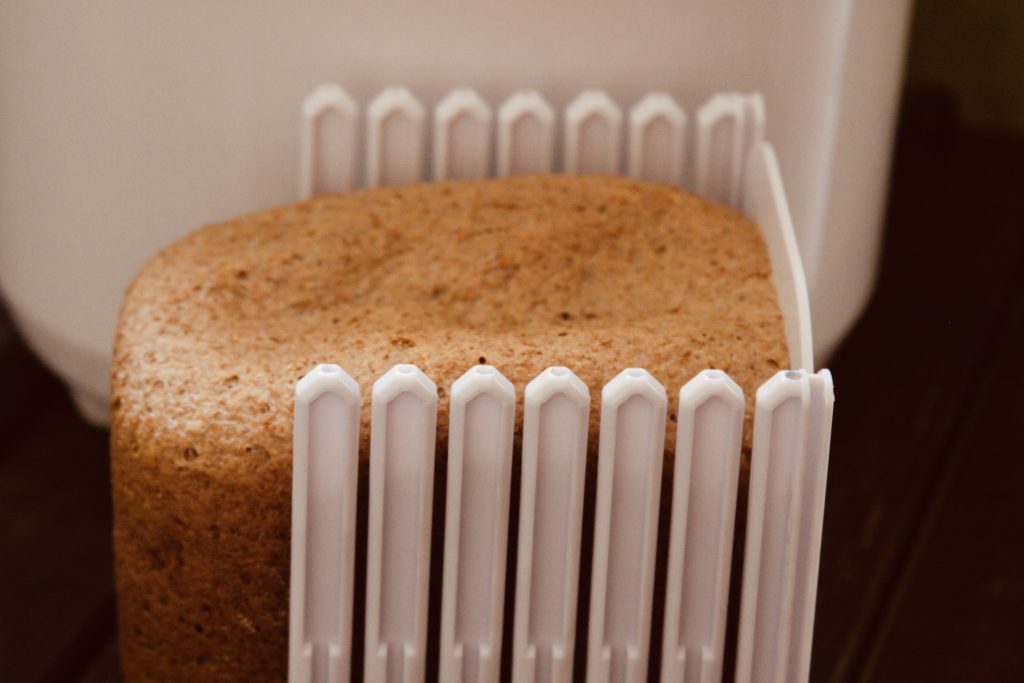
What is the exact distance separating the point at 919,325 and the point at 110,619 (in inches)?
41.8

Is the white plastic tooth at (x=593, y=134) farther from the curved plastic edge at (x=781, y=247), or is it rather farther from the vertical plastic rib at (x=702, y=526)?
the vertical plastic rib at (x=702, y=526)

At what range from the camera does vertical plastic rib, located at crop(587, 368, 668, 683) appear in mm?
946

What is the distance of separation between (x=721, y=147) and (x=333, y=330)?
1.40 ft

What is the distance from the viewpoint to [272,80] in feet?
4.42

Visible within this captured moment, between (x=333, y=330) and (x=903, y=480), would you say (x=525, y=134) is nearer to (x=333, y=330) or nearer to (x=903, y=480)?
(x=333, y=330)

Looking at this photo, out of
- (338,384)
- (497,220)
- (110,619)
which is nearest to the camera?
(338,384)

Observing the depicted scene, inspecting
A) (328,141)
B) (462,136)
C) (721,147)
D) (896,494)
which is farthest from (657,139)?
(896,494)

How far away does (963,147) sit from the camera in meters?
2.33

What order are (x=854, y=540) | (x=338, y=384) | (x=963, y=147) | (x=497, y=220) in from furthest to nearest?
(x=963, y=147)
(x=854, y=540)
(x=497, y=220)
(x=338, y=384)

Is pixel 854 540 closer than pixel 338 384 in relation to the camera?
No

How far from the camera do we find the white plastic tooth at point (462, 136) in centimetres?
132

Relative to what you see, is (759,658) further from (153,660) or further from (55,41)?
(55,41)

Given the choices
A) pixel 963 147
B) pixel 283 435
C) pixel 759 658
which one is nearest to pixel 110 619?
pixel 283 435

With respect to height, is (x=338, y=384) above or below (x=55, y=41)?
below
